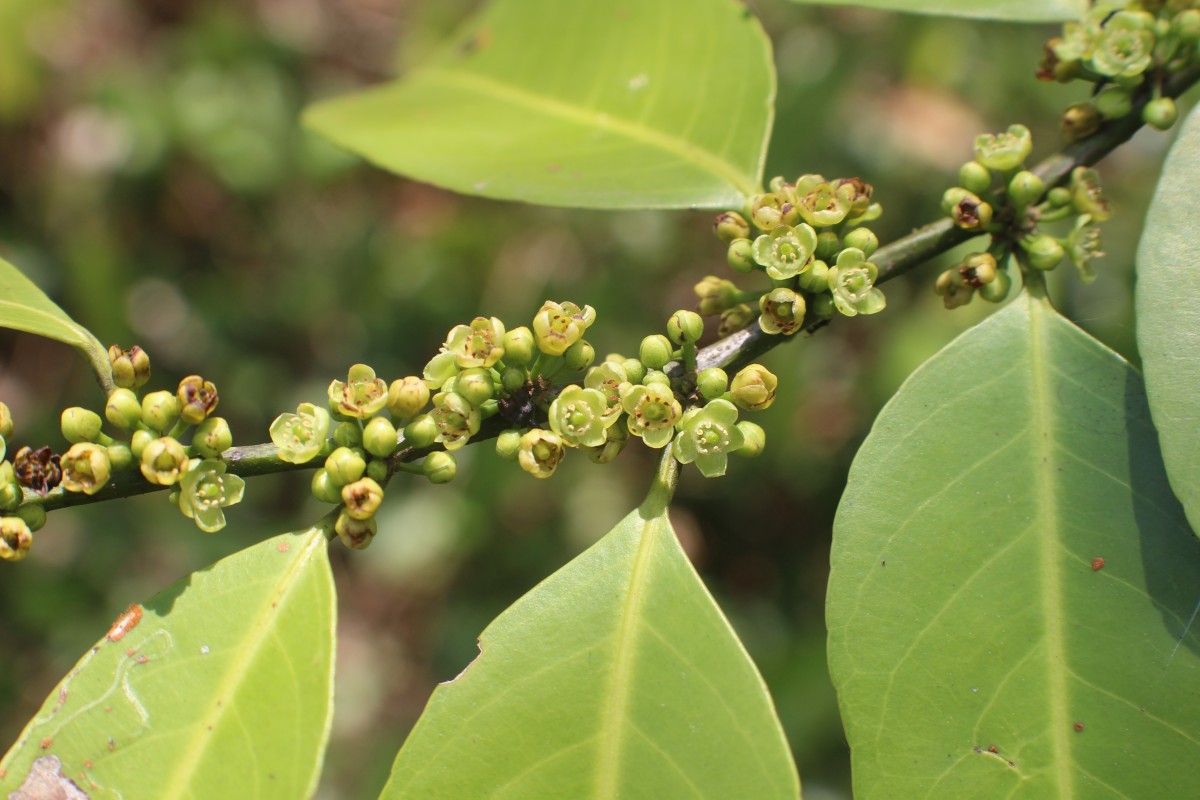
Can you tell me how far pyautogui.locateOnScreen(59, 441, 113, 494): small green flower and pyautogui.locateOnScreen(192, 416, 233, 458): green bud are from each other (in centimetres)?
13

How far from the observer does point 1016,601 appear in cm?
141

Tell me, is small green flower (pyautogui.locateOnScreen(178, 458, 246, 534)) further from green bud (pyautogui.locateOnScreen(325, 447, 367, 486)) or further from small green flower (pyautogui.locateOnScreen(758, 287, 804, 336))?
small green flower (pyautogui.locateOnScreen(758, 287, 804, 336))

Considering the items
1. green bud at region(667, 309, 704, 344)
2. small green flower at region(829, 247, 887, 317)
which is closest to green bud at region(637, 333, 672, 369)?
green bud at region(667, 309, 704, 344)

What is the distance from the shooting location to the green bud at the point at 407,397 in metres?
1.49

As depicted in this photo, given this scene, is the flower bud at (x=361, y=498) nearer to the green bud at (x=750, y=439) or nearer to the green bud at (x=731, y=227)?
the green bud at (x=750, y=439)

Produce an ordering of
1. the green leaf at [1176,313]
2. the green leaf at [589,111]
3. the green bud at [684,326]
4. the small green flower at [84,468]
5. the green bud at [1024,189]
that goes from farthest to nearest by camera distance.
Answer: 1. the green leaf at [589,111]
2. the green bud at [1024,189]
3. the green bud at [684,326]
4. the small green flower at [84,468]
5. the green leaf at [1176,313]

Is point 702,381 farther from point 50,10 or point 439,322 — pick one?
point 50,10

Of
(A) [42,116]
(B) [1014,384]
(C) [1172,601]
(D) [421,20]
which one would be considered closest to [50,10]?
(A) [42,116]

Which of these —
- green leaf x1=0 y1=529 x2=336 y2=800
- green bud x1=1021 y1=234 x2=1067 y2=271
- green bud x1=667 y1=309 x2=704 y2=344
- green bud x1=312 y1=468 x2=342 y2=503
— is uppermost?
green bud x1=1021 y1=234 x2=1067 y2=271

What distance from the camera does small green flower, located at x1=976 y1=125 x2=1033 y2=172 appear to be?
5.32ft

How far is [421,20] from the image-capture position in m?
4.98

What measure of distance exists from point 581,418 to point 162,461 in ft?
2.06

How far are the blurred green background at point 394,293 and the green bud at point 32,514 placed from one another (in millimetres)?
2476

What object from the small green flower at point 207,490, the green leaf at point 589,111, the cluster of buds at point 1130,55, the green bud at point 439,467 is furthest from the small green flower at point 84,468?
the cluster of buds at point 1130,55
